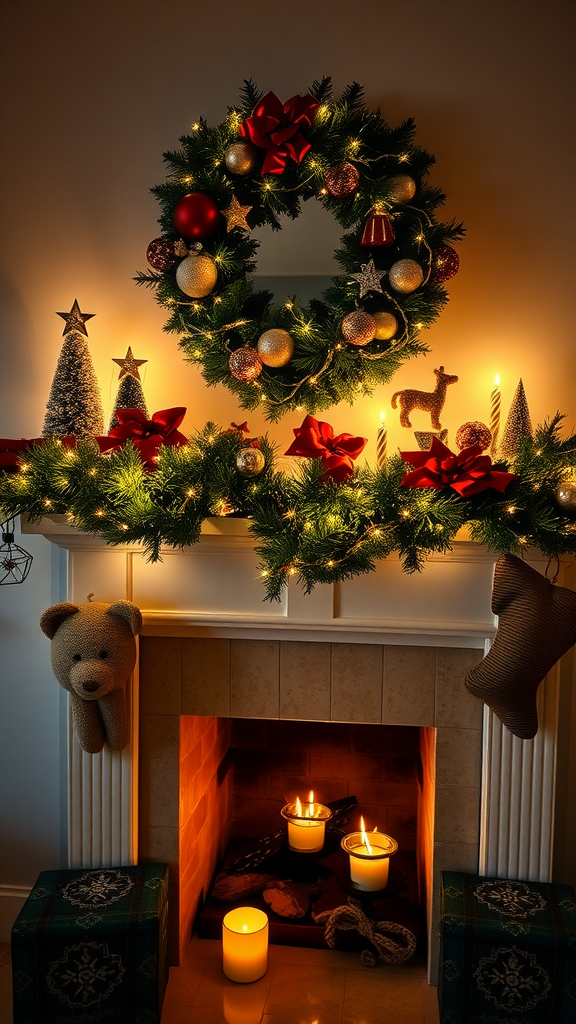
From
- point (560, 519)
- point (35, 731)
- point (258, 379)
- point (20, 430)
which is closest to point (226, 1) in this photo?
point (258, 379)

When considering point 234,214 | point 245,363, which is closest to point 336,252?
point 234,214

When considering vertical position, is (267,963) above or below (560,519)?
below

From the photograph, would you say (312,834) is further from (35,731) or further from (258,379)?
(258,379)

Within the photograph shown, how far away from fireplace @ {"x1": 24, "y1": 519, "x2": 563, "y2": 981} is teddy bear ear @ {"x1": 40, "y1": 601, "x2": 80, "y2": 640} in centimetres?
11

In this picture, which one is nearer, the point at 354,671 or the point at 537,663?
the point at 537,663

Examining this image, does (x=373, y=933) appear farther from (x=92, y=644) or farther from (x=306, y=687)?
(x=92, y=644)

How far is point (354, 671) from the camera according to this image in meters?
1.67

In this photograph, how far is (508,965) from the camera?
4.73 ft

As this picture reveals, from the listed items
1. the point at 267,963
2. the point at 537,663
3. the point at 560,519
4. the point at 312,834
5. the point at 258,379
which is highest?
the point at 258,379

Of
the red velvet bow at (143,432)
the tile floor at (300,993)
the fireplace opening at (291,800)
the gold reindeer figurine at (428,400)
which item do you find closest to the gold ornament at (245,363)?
the red velvet bow at (143,432)

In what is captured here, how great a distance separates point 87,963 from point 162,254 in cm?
156

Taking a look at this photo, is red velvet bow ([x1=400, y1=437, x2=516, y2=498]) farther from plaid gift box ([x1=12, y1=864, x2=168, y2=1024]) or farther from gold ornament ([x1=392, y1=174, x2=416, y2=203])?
plaid gift box ([x1=12, y1=864, x2=168, y2=1024])

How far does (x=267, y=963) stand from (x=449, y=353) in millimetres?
1583

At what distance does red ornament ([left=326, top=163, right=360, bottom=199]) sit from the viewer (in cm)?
154
